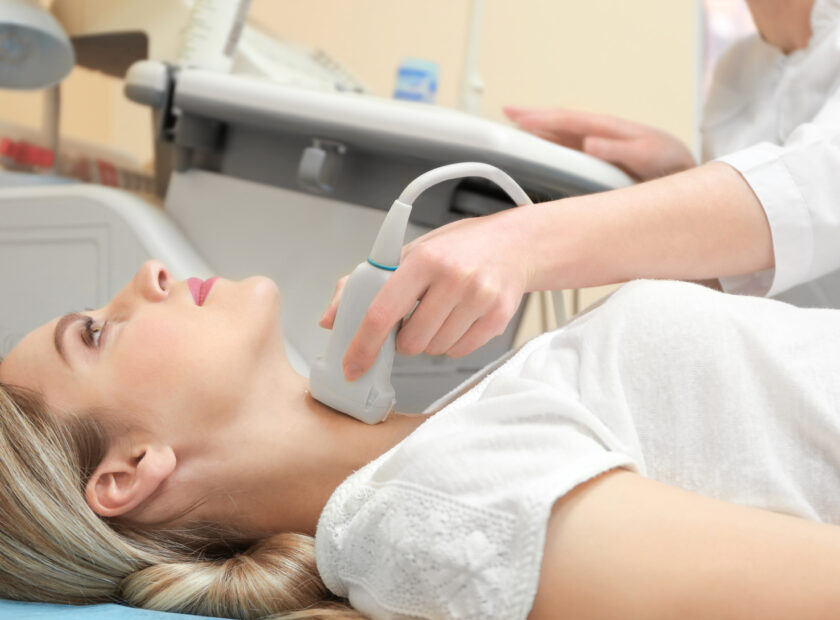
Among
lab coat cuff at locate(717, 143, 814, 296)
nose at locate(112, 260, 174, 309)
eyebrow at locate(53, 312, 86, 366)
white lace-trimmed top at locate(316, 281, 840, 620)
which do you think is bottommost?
eyebrow at locate(53, 312, 86, 366)

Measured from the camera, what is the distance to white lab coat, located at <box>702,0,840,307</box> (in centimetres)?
99

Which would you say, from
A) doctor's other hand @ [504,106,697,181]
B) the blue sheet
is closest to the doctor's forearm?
doctor's other hand @ [504,106,697,181]

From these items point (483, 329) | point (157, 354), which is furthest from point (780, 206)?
point (157, 354)

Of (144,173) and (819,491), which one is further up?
(819,491)

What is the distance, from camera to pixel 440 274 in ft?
2.44

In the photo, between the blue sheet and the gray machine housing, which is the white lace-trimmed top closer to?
the blue sheet

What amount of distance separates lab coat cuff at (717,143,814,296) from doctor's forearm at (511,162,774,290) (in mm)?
11

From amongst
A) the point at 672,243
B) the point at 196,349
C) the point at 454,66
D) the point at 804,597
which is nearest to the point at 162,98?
the point at 196,349

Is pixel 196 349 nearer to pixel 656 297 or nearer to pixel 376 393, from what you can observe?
pixel 376 393

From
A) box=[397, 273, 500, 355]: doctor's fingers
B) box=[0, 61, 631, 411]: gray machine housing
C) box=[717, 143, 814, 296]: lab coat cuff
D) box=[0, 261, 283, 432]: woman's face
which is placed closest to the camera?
box=[397, 273, 500, 355]: doctor's fingers

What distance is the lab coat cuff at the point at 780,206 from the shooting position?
3.20 ft

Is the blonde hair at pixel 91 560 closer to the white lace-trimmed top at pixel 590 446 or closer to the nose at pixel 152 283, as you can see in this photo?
the white lace-trimmed top at pixel 590 446

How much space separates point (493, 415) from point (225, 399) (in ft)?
1.08

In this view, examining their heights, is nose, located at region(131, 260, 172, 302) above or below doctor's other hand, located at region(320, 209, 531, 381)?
below
